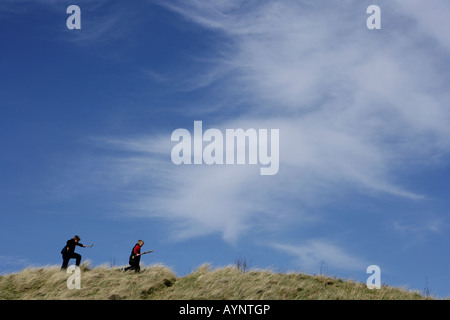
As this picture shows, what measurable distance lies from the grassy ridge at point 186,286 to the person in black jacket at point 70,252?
28.7 inches

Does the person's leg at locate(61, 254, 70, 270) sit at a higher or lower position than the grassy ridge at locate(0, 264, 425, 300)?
higher

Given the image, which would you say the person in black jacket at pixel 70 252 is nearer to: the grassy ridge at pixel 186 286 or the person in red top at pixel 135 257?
the grassy ridge at pixel 186 286

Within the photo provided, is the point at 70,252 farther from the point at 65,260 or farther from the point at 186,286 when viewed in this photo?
the point at 186,286

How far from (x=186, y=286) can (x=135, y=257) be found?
334cm

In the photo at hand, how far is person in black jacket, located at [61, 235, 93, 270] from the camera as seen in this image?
26.6 metres

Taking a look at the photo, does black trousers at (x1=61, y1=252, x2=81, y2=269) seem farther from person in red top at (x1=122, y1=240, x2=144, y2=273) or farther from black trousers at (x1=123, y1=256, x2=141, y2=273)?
black trousers at (x1=123, y1=256, x2=141, y2=273)

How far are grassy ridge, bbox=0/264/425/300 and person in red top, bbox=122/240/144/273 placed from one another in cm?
52

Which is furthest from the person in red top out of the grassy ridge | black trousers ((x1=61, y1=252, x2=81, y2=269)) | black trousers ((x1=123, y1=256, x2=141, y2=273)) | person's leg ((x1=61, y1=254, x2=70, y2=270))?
person's leg ((x1=61, y1=254, x2=70, y2=270))

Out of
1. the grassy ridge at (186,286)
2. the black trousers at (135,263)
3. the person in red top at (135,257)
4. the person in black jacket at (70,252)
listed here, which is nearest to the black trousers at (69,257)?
the person in black jacket at (70,252)

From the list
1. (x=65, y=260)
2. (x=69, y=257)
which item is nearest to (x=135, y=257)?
(x=69, y=257)
